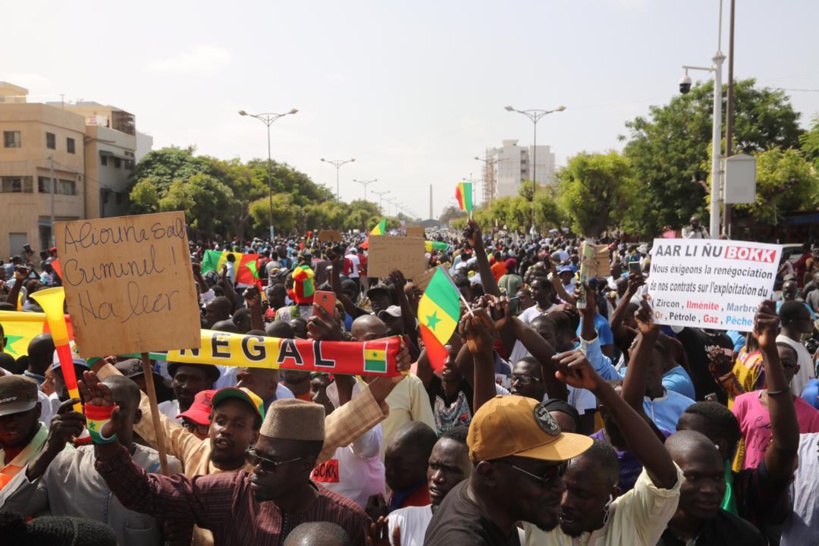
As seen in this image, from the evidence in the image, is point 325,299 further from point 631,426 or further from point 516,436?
point 516,436

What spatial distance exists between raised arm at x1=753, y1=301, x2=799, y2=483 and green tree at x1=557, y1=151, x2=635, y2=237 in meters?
38.4

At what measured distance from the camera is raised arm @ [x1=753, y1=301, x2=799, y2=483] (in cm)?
349

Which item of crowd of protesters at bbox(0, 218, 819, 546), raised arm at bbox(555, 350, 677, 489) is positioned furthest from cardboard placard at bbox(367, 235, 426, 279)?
raised arm at bbox(555, 350, 677, 489)

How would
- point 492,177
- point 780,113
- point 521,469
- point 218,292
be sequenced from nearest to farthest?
point 521,469
point 218,292
point 780,113
point 492,177

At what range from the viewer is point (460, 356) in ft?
15.7

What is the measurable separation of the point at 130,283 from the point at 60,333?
35.8 inches

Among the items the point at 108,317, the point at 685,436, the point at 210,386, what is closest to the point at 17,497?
the point at 108,317

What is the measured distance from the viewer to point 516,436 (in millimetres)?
2469

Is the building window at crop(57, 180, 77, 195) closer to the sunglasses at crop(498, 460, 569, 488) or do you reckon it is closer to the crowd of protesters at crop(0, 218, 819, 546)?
the crowd of protesters at crop(0, 218, 819, 546)

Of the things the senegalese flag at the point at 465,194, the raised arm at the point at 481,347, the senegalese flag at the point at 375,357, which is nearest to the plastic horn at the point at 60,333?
the senegalese flag at the point at 375,357

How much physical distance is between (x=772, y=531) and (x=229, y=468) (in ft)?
8.19

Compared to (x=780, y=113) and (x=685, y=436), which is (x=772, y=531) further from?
(x=780, y=113)

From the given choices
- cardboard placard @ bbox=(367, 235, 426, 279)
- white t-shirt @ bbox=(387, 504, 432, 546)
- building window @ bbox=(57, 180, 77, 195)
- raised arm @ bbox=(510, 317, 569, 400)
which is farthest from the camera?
building window @ bbox=(57, 180, 77, 195)

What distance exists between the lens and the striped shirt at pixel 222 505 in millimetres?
2936
